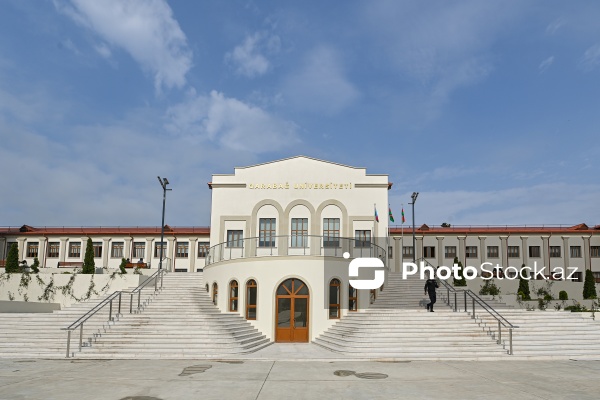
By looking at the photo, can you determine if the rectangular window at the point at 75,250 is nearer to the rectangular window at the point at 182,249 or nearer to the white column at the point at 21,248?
the white column at the point at 21,248

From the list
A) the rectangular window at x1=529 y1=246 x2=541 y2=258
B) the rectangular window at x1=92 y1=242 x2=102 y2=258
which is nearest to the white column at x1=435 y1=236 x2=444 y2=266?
the rectangular window at x1=529 y1=246 x2=541 y2=258

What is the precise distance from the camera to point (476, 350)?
18.0m

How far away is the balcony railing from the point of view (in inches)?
918

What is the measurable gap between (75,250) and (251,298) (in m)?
30.1

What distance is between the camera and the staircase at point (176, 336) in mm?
17922

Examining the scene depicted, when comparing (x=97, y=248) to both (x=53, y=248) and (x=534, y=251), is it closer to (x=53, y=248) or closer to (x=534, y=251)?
(x=53, y=248)

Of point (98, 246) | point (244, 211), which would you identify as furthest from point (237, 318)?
point (98, 246)

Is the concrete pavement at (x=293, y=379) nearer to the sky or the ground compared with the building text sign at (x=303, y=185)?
nearer to the ground

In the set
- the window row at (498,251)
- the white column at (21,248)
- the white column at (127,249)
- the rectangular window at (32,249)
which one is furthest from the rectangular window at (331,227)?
the white column at (21,248)

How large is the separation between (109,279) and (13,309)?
196 inches

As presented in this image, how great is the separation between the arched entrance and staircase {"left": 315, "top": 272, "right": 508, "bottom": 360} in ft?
3.64

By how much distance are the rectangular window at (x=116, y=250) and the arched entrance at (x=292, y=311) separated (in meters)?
28.8

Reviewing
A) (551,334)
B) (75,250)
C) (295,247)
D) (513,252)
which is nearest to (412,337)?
(551,334)

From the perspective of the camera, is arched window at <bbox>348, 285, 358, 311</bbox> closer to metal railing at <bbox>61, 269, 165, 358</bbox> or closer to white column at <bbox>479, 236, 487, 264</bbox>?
metal railing at <bbox>61, 269, 165, 358</bbox>
